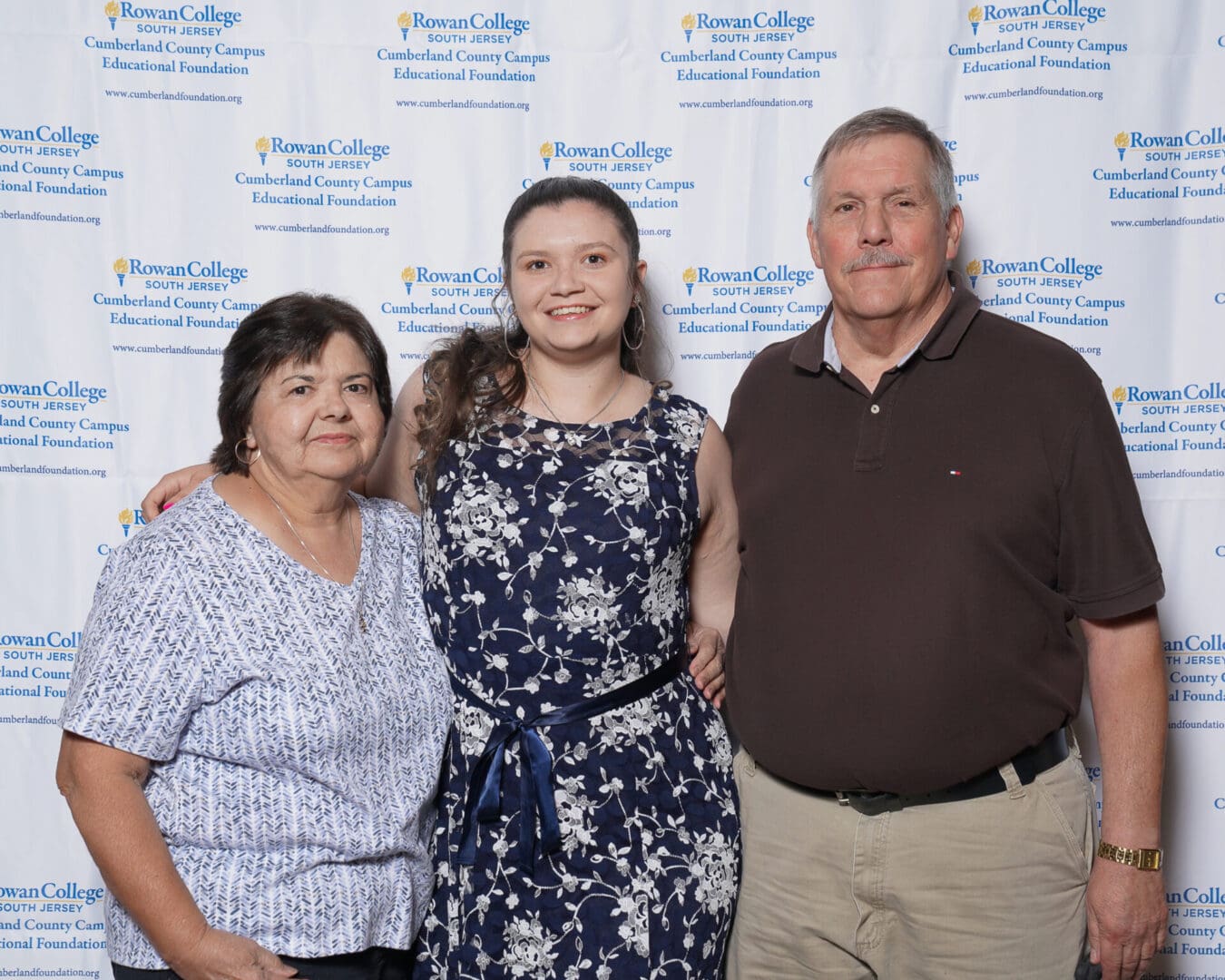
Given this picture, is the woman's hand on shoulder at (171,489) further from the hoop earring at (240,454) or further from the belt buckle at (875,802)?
the belt buckle at (875,802)

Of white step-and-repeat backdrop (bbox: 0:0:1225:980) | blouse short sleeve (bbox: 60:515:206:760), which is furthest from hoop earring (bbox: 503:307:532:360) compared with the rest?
blouse short sleeve (bbox: 60:515:206:760)

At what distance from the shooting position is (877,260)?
5.51 feet

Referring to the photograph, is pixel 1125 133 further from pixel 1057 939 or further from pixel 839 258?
pixel 1057 939

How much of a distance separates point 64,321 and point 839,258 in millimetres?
1637

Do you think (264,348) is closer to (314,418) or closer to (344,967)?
(314,418)

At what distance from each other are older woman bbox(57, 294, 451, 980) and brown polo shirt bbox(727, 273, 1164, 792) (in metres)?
0.59

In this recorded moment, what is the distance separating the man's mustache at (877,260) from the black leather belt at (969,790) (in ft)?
2.51

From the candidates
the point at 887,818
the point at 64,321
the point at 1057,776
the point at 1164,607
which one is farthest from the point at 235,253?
the point at 1164,607

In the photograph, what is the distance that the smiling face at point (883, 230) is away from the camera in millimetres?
1677

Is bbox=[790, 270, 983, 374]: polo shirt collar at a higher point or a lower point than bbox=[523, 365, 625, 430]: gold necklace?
higher

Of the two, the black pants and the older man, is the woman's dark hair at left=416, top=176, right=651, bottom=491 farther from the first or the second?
the black pants

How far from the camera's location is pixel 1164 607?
2.34 metres

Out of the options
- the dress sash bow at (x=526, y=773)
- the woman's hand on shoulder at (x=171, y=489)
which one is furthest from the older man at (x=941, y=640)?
the woman's hand on shoulder at (x=171, y=489)

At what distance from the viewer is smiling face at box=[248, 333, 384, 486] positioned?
1.55 meters
